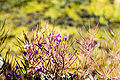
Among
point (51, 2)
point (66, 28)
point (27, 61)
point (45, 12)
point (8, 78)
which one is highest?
point (51, 2)

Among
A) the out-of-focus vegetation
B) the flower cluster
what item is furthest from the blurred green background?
the flower cluster

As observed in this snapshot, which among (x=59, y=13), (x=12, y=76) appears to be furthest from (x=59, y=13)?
(x=12, y=76)

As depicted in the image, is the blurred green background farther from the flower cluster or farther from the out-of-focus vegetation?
the flower cluster

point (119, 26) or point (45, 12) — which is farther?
point (45, 12)

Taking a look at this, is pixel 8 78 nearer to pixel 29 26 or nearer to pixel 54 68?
pixel 54 68

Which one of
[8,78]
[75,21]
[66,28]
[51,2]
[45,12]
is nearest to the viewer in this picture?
[8,78]

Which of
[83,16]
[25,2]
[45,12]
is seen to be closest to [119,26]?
[83,16]

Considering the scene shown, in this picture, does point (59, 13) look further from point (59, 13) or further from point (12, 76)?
point (12, 76)

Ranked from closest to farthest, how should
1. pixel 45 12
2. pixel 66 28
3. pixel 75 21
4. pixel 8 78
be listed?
pixel 8 78 < pixel 66 28 < pixel 75 21 < pixel 45 12
